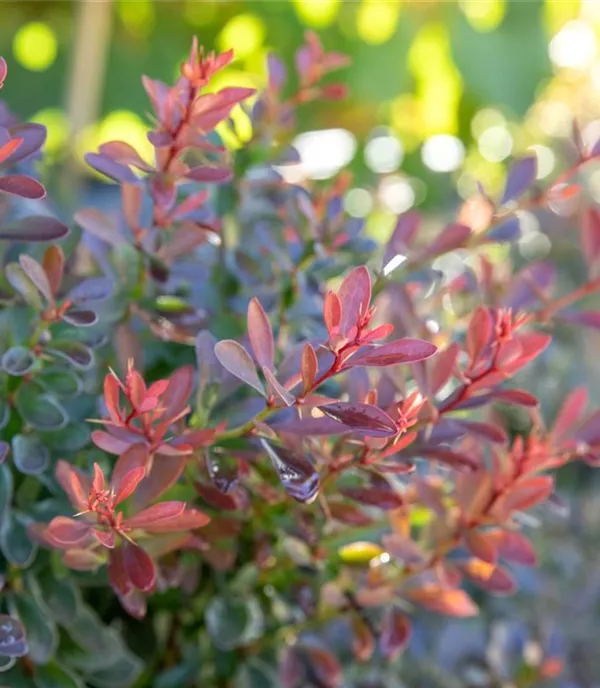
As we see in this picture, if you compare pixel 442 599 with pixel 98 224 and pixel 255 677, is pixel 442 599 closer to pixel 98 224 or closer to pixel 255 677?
pixel 255 677

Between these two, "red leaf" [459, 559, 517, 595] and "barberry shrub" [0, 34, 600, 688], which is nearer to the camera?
"barberry shrub" [0, 34, 600, 688]

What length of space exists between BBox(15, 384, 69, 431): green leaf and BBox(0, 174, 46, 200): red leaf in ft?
0.40

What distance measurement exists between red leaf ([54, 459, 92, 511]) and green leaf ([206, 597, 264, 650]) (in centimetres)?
16

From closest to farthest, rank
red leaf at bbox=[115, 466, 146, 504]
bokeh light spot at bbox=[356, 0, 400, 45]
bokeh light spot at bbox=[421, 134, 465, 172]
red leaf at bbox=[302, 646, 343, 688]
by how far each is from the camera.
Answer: red leaf at bbox=[115, 466, 146, 504] < red leaf at bbox=[302, 646, 343, 688] < bokeh light spot at bbox=[421, 134, 465, 172] < bokeh light spot at bbox=[356, 0, 400, 45]

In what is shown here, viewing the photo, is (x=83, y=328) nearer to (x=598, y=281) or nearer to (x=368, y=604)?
(x=368, y=604)

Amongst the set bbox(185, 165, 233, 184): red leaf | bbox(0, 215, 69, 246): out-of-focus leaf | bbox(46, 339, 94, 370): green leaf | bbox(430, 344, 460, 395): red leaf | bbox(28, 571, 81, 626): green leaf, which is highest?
bbox(185, 165, 233, 184): red leaf

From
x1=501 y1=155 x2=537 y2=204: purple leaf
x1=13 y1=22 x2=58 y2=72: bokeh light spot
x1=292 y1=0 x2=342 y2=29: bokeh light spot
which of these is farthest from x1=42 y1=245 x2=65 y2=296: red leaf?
x1=13 y1=22 x2=58 y2=72: bokeh light spot

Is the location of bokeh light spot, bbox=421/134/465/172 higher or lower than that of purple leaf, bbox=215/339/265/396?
lower

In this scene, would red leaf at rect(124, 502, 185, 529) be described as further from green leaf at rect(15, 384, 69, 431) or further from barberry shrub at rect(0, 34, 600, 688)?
green leaf at rect(15, 384, 69, 431)

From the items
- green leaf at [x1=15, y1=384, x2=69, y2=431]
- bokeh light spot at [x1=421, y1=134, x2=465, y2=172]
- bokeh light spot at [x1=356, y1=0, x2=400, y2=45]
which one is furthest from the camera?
bokeh light spot at [x1=356, y1=0, x2=400, y2=45]

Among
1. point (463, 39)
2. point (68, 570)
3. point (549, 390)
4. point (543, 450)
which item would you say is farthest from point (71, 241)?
point (463, 39)

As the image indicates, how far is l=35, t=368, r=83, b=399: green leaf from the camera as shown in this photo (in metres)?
0.50

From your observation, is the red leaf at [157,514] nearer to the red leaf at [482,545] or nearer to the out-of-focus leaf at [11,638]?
the out-of-focus leaf at [11,638]

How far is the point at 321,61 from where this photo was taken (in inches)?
25.3
